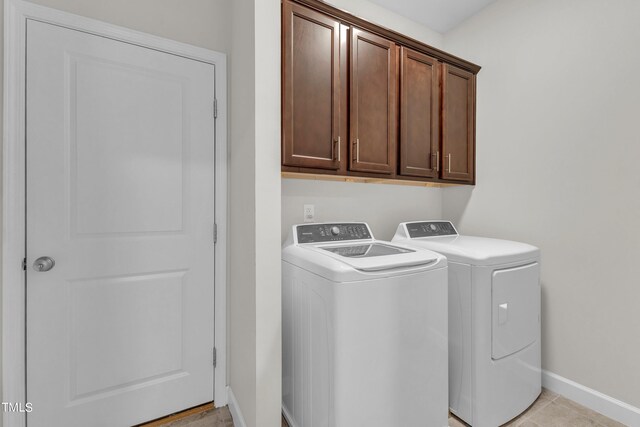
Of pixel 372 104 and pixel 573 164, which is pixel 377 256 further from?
pixel 573 164

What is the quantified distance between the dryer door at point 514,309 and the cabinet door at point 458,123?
869 millimetres

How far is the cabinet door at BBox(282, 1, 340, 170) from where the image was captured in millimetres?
1481

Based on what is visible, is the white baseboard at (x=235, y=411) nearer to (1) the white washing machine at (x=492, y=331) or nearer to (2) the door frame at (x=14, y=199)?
(2) the door frame at (x=14, y=199)

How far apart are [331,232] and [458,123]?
1.40 m

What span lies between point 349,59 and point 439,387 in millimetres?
1856

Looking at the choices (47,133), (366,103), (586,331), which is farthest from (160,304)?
(586,331)

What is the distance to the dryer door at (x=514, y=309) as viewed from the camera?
4.97ft

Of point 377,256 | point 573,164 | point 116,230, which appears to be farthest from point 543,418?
point 116,230

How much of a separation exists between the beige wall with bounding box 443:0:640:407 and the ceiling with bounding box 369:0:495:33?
139 millimetres

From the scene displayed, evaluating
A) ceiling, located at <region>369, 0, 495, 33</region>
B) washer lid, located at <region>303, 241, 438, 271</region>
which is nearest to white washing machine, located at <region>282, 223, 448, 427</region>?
washer lid, located at <region>303, 241, 438, 271</region>

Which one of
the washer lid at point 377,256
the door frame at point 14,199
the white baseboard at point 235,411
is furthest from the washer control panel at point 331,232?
the door frame at point 14,199

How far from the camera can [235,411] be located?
1600 millimetres

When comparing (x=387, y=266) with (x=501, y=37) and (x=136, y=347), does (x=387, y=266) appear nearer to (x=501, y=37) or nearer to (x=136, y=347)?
(x=136, y=347)

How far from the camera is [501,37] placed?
2.15m
